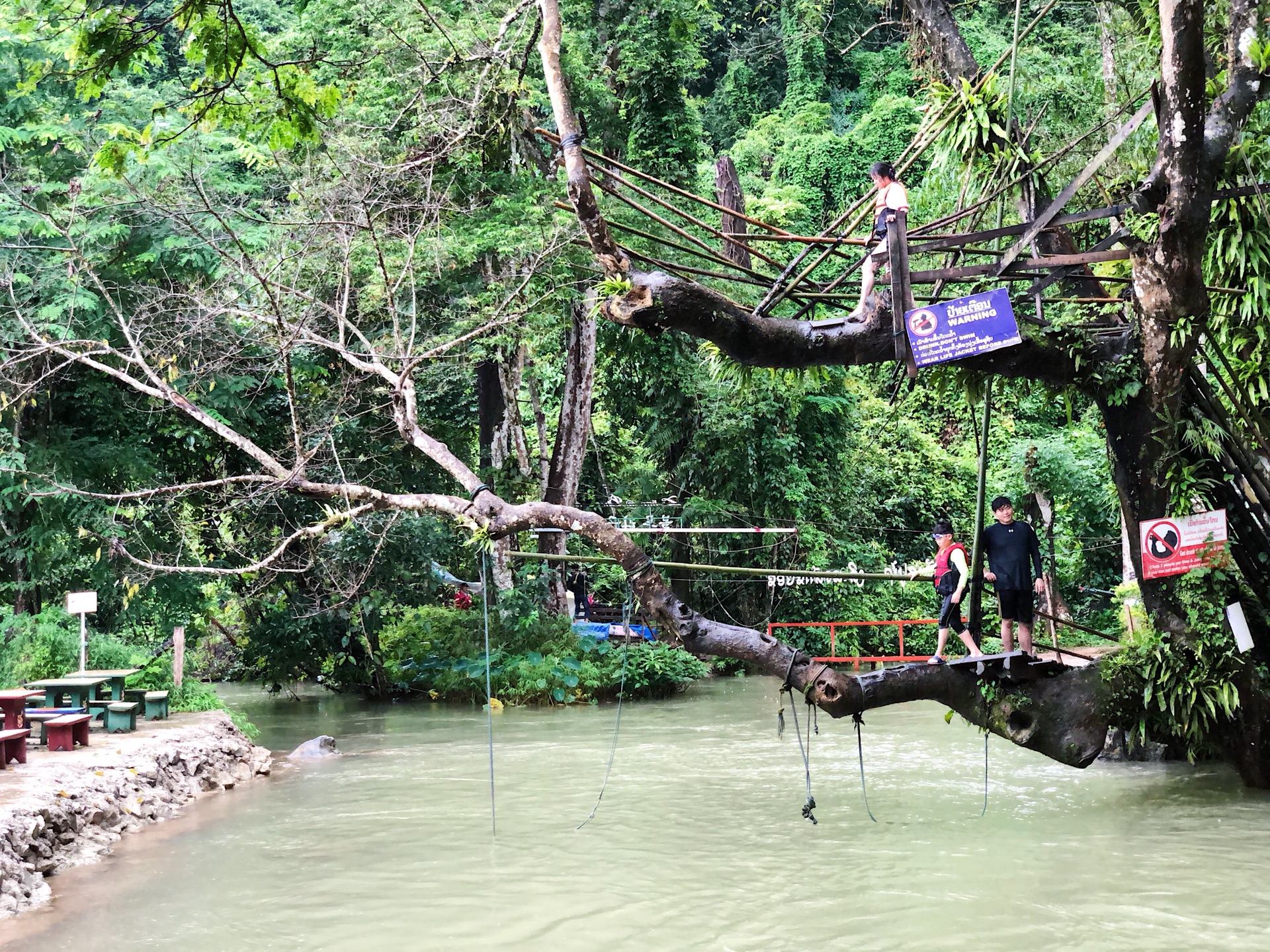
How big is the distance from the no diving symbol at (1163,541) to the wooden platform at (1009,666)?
1.26 m

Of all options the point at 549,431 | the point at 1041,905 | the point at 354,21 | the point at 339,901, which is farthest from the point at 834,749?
the point at 549,431

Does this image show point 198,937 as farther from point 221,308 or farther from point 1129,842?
point 221,308

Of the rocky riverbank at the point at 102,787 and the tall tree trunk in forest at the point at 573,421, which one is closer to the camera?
the rocky riverbank at the point at 102,787

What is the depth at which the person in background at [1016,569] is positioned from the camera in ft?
30.9

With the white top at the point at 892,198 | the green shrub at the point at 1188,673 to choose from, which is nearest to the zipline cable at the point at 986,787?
the green shrub at the point at 1188,673

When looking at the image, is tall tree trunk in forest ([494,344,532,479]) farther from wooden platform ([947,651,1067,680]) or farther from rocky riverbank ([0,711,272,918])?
wooden platform ([947,651,1067,680])

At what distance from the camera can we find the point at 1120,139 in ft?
26.5

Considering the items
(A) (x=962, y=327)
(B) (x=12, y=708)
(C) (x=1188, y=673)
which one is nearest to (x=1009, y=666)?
(C) (x=1188, y=673)

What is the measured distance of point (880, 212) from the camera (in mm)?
8508

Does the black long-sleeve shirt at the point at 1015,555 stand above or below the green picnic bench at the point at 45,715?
above

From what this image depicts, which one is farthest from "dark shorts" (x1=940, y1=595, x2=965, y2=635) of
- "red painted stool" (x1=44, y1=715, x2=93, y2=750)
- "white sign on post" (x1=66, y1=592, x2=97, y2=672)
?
"white sign on post" (x1=66, y1=592, x2=97, y2=672)

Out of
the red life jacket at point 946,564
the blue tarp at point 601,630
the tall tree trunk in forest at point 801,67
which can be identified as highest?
the tall tree trunk in forest at point 801,67

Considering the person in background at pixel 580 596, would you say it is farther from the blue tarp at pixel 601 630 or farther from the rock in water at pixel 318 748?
the rock in water at pixel 318 748

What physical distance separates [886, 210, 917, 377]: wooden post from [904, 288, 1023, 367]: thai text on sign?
4.4 inches
